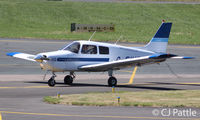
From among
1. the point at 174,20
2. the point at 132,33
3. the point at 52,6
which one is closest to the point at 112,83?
the point at 132,33

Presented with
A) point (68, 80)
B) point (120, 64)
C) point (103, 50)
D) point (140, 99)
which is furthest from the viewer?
point (68, 80)

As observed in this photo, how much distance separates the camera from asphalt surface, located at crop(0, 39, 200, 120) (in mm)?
16177

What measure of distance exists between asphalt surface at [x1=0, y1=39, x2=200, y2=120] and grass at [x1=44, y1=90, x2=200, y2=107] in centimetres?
77

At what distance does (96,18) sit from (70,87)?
52.2m

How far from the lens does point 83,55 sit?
2648 cm

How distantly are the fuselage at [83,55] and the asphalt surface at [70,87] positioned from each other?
1157mm

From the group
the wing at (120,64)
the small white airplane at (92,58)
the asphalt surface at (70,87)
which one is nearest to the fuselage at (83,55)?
the small white airplane at (92,58)

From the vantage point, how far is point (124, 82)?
94.5ft

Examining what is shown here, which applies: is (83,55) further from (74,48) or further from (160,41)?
(160,41)

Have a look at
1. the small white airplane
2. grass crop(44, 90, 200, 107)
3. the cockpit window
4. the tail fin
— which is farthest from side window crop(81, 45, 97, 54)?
grass crop(44, 90, 200, 107)

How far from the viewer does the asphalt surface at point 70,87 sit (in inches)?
637

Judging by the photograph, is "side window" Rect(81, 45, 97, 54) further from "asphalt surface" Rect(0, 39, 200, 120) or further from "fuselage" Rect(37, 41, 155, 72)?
"asphalt surface" Rect(0, 39, 200, 120)

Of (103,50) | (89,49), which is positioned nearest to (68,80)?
(89,49)

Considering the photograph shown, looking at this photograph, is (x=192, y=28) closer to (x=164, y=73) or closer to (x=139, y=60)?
(x=164, y=73)
